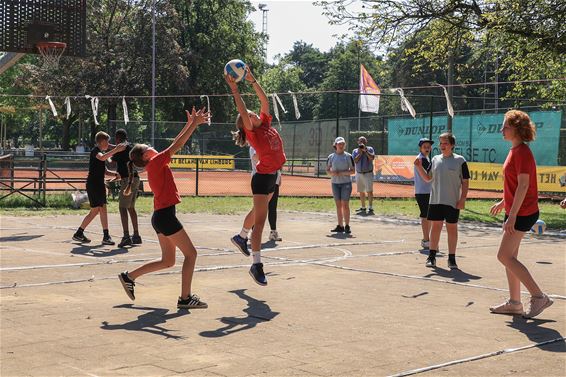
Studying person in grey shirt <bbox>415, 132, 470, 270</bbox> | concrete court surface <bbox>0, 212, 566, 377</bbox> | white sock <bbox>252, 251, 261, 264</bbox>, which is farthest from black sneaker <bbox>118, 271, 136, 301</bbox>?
person in grey shirt <bbox>415, 132, 470, 270</bbox>

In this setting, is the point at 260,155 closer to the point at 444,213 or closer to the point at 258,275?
the point at 258,275

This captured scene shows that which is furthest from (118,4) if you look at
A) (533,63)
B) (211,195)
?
(533,63)

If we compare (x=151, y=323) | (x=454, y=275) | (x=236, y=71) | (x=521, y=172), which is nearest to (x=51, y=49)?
(x=236, y=71)

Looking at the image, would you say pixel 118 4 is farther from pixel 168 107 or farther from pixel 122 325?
pixel 122 325

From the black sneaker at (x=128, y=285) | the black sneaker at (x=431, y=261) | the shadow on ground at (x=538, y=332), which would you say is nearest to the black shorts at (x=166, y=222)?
the black sneaker at (x=128, y=285)

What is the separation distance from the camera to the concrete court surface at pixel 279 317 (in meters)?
6.01

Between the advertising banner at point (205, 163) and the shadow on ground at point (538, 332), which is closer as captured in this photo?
the shadow on ground at point (538, 332)

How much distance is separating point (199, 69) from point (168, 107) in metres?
4.35

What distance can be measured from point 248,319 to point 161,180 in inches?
68.6

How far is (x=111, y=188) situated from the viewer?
81.9 feet

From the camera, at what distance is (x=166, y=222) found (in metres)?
8.12

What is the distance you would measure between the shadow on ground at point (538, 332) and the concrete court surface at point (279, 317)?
0.02 metres

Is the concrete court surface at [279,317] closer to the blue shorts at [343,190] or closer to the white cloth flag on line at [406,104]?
the blue shorts at [343,190]

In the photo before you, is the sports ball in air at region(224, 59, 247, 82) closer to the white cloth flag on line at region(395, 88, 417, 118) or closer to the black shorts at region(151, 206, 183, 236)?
the black shorts at region(151, 206, 183, 236)
